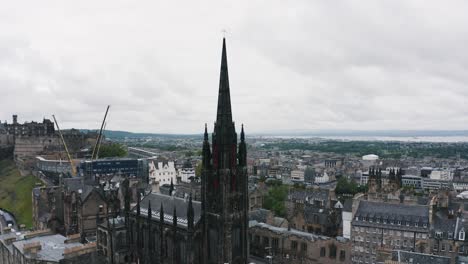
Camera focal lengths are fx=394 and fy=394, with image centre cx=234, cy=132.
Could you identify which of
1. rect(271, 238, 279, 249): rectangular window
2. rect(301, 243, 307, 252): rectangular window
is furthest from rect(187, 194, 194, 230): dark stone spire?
rect(301, 243, 307, 252): rectangular window

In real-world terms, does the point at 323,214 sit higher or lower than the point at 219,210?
lower

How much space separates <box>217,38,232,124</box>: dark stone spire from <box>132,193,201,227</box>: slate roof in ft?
47.5

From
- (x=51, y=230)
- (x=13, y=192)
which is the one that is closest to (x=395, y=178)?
(x=51, y=230)

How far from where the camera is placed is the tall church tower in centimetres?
5316

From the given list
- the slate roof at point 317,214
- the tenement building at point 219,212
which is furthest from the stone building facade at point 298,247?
the tenement building at point 219,212

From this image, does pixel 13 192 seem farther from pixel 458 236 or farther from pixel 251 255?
pixel 458 236

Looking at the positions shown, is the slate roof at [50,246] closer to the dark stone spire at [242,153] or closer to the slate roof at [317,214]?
the dark stone spire at [242,153]

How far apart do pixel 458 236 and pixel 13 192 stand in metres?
125

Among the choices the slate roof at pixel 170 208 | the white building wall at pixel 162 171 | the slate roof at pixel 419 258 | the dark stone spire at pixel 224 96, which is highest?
the dark stone spire at pixel 224 96

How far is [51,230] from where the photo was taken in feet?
265

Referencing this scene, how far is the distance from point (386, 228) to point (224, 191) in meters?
43.8

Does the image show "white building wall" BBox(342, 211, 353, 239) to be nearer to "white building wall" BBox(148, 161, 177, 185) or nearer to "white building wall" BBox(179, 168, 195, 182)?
"white building wall" BBox(148, 161, 177, 185)

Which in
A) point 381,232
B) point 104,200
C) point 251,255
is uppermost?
point 104,200

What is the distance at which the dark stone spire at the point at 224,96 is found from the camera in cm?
5495
